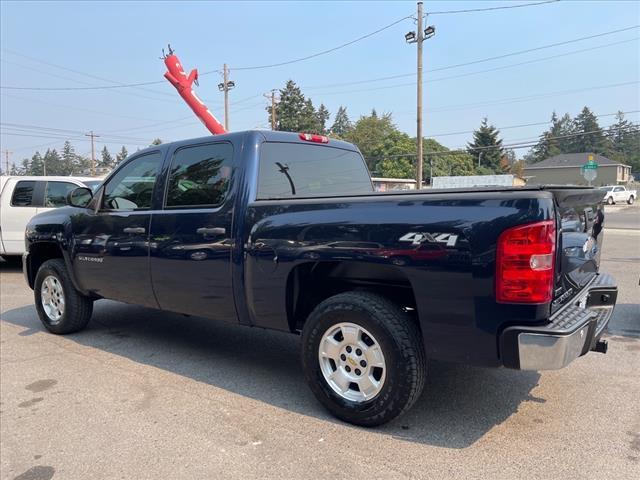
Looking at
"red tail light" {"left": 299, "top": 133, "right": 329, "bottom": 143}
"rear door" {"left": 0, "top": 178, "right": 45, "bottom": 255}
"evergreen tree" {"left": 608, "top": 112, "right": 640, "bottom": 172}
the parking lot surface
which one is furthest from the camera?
"evergreen tree" {"left": 608, "top": 112, "right": 640, "bottom": 172}

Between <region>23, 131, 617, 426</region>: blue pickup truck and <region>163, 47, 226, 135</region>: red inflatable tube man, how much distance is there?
88.0 feet

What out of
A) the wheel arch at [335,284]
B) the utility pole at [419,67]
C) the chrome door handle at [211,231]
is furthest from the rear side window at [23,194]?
the utility pole at [419,67]

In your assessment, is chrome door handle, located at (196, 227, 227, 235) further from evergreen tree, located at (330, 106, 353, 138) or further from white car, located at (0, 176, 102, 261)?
evergreen tree, located at (330, 106, 353, 138)

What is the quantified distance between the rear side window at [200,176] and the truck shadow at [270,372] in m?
1.48

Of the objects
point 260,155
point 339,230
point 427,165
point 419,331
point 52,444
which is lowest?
point 52,444

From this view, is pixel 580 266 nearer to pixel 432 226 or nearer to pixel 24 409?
pixel 432 226

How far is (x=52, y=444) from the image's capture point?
3.29 metres

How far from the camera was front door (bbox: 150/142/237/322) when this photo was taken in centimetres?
403

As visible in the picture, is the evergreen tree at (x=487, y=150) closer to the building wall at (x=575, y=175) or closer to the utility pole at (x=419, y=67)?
the building wall at (x=575, y=175)

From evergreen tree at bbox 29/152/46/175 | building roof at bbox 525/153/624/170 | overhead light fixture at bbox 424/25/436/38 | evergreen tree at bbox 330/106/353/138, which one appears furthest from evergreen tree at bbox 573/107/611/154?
evergreen tree at bbox 29/152/46/175

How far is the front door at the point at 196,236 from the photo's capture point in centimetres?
403

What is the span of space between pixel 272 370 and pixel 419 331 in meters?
1.69

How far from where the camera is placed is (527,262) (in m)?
2.74

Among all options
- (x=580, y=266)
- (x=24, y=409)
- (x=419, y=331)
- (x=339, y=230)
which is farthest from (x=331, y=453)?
(x=24, y=409)
